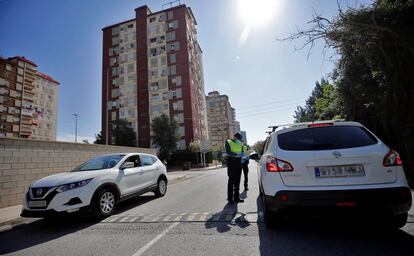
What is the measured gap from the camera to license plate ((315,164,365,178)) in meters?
3.03

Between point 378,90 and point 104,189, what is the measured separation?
955 centimetres

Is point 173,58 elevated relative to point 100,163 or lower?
elevated

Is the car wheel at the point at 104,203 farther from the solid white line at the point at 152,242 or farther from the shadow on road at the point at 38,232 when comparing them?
the solid white line at the point at 152,242

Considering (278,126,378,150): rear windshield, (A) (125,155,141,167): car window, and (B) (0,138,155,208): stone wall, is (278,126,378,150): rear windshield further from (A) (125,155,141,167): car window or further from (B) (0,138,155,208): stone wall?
(B) (0,138,155,208): stone wall

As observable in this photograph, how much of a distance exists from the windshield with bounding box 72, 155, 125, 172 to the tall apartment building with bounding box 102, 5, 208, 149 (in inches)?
1523

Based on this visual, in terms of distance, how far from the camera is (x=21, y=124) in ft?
173

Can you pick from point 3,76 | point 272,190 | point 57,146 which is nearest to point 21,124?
point 3,76

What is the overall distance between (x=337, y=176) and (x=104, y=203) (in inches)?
194

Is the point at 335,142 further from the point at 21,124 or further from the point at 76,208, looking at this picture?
the point at 21,124

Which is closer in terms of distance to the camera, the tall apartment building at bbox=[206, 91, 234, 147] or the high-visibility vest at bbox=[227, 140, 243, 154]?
the high-visibility vest at bbox=[227, 140, 243, 154]

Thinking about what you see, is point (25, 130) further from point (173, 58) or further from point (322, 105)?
point (322, 105)

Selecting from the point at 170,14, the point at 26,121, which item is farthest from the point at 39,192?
the point at 26,121

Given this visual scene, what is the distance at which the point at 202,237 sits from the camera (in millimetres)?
3699

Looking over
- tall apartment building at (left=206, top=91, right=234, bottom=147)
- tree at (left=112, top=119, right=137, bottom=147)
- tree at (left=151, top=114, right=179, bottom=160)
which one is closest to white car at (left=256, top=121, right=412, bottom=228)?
tree at (left=151, top=114, right=179, bottom=160)
